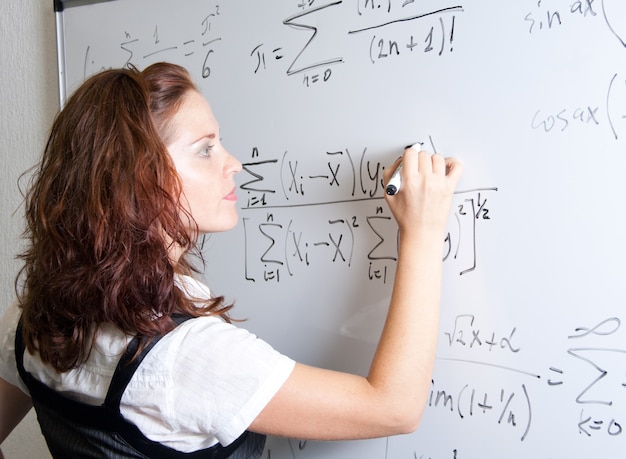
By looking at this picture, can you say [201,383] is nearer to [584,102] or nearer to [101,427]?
[101,427]

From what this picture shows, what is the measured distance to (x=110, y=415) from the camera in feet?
1.97

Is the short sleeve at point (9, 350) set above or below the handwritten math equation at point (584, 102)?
below

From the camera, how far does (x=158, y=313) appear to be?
606mm

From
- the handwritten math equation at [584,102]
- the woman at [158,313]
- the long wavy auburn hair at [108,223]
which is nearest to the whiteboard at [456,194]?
the handwritten math equation at [584,102]

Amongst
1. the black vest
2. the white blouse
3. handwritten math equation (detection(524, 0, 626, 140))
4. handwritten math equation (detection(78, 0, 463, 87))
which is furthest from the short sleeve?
handwritten math equation (detection(524, 0, 626, 140))

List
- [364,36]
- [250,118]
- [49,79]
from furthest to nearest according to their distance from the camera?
[49,79], [250,118], [364,36]

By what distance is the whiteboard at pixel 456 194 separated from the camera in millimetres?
692

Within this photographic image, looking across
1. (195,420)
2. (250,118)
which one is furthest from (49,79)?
(195,420)

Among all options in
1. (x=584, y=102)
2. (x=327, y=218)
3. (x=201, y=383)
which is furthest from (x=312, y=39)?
(x=201, y=383)

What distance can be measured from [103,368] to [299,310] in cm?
35

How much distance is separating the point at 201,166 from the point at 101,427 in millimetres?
321

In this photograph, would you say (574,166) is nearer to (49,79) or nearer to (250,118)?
(250,118)

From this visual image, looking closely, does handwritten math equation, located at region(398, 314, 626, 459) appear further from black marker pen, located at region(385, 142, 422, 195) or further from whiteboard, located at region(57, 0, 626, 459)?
black marker pen, located at region(385, 142, 422, 195)

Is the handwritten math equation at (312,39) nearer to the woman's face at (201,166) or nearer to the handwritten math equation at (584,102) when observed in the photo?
the handwritten math equation at (584,102)
